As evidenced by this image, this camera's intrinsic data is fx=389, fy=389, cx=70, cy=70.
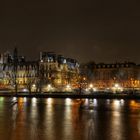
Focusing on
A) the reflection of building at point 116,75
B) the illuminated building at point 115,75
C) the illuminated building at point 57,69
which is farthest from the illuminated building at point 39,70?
the reflection of building at point 116,75

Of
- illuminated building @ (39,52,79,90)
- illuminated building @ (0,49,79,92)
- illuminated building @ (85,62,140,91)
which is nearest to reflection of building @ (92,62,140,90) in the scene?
illuminated building @ (85,62,140,91)

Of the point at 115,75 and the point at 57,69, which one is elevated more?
the point at 57,69

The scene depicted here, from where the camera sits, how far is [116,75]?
578 ft

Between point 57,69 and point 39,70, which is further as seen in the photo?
point 57,69

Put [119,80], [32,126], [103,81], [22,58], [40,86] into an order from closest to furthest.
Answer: [32,126], [40,86], [119,80], [103,81], [22,58]

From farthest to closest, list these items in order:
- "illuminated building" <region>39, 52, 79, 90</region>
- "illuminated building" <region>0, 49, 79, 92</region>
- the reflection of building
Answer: the reflection of building, "illuminated building" <region>0, 49, 79, 92</region>, "illuminated building" <region>39, 52, 79, 90</region>

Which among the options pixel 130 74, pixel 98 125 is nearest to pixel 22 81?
pixel 130 74

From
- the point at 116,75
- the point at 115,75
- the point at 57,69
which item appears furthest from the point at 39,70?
the point at 116,75

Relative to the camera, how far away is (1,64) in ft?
646

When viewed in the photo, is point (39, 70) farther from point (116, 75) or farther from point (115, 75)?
point (116, 75)

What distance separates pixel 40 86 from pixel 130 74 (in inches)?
2456

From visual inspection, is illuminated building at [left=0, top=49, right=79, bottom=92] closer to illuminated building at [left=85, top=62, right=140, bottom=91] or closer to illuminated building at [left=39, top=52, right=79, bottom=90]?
illuminated building at [left=39, top=52, right=79, bottom=90]

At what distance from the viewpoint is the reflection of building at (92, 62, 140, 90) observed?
A: 171 metres

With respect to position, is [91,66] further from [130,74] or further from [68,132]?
[68,132]
